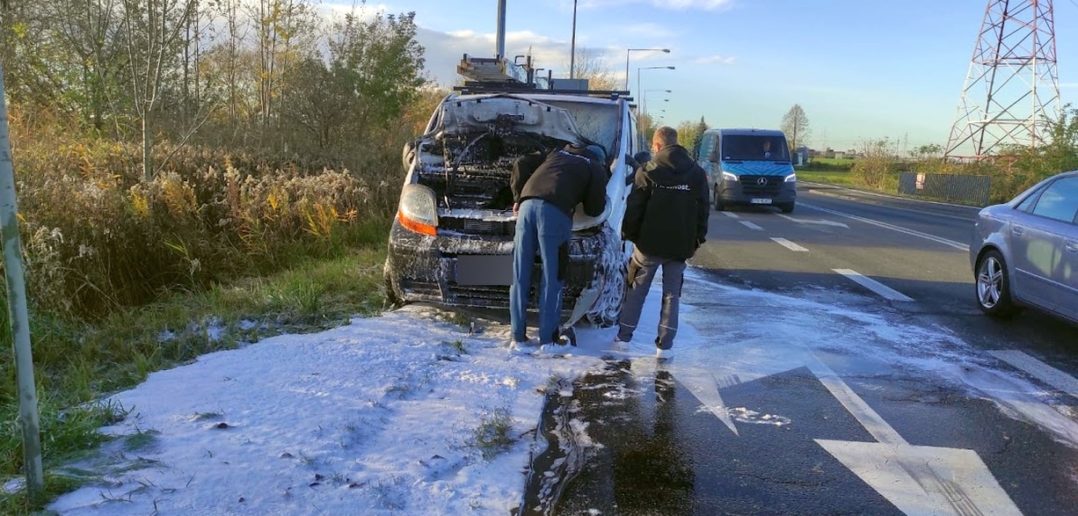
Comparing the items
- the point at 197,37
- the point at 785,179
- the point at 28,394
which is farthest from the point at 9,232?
the point at 785,179

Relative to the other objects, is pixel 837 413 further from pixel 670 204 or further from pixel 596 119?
pixel 596 119

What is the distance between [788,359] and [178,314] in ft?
16.5

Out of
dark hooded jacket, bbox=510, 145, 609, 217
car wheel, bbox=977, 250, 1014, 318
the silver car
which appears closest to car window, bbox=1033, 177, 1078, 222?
the silver car

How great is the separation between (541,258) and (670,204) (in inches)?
41.8

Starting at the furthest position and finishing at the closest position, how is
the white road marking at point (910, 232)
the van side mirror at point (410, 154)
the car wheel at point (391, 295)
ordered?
the white road marking at point (910, 232) < the van side mirror at point (410, 154) < the car wheel at point (391, 295)

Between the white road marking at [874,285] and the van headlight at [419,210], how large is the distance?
17.9 feet

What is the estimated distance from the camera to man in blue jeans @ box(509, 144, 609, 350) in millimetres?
5047

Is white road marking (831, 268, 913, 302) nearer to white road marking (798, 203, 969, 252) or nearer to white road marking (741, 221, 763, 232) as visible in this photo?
white road marking (798, 203, 969, 252)

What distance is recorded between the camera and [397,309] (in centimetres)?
626

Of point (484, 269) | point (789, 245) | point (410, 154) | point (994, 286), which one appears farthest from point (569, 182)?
point (789, 245)

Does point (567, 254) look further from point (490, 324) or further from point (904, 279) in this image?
point (904, 279)

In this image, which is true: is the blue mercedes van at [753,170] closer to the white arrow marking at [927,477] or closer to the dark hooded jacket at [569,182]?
the dark hooded jacket at [569,182]

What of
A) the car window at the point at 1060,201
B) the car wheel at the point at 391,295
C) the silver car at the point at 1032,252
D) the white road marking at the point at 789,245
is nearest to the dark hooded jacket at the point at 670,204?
the car wheel at the point at 391,295

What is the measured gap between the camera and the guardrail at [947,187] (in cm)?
3606
